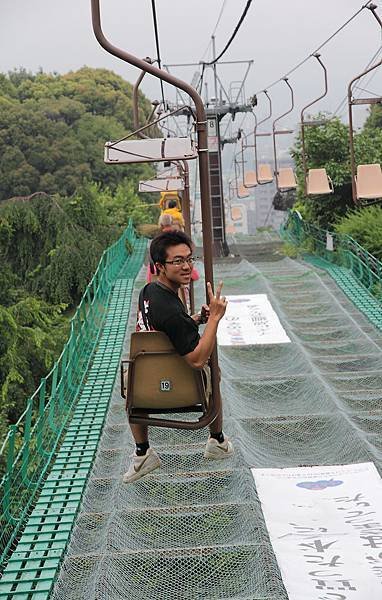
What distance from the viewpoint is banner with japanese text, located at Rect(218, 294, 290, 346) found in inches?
430

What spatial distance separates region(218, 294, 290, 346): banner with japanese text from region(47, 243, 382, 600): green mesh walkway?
21 centimetres

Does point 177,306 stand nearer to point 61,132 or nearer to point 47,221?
point 47,221

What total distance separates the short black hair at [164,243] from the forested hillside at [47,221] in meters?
6.04

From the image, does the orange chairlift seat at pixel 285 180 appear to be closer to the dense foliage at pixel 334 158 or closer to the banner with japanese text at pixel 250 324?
the dense foliage at pixel 334 158

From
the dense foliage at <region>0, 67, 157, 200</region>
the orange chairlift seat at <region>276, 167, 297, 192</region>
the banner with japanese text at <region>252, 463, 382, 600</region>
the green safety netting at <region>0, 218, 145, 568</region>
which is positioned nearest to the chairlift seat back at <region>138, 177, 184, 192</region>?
the green safety netting at <region>0, 218, 145, 568</region>

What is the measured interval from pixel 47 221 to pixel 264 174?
6.26 meters

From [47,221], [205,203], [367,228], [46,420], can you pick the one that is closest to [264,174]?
[367,228]

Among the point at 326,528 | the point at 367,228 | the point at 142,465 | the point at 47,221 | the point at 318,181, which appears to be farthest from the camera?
the point at 47,221

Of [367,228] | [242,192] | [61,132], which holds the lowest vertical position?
[367,228]

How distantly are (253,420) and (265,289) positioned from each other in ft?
20.1

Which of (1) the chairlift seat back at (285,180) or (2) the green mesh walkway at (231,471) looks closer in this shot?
(2) the green mesh walkway at (231,471)

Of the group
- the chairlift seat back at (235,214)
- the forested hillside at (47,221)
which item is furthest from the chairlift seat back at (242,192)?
the chairlift seat back at (235,214)

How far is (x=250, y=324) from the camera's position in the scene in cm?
1167

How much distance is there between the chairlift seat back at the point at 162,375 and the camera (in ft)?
13.1
